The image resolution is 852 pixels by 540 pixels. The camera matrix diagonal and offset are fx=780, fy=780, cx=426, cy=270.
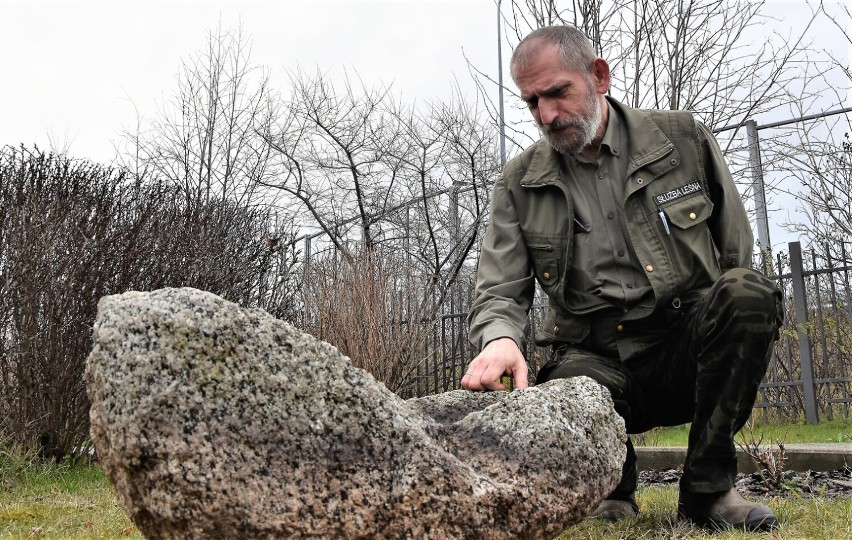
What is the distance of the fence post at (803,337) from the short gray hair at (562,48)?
19.4 ft

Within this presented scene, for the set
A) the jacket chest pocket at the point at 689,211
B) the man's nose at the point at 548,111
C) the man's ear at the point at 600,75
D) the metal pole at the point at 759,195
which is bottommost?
the jacket chest pocket at the point at 689,211

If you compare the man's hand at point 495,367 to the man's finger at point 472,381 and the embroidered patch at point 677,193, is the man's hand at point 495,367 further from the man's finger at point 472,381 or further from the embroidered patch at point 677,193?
the embroidered patch at point 677,193

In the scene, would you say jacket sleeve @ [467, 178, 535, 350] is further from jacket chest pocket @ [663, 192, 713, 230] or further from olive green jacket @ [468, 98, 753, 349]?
jacket chest pocket @ [663, 192, 713, 230]

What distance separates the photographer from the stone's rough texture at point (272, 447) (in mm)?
1565

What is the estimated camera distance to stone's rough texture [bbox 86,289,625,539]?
61.6 inches

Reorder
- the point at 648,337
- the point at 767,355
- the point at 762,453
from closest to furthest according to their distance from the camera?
the point at 767,355
the point at 648,337
the point at 762,453

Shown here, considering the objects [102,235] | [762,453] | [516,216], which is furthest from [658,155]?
[102,235]

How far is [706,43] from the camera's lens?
5930mm

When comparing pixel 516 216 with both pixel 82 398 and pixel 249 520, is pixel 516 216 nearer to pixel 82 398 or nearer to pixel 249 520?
pixel 249 520

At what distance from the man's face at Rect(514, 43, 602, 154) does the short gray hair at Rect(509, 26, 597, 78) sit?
0.06ft

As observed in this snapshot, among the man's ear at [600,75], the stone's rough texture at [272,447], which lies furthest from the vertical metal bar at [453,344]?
the stone's rough texture at [272,447]

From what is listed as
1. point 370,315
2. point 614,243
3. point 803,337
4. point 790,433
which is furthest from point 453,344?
point 614,243

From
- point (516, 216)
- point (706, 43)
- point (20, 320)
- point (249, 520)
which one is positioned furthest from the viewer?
point (706, 43)

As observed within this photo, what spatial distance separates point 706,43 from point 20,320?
5228 mm
